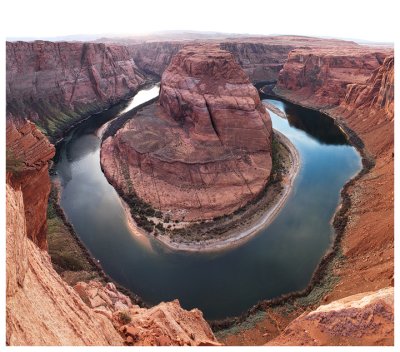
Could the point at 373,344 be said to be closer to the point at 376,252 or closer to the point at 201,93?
the point at 376,252

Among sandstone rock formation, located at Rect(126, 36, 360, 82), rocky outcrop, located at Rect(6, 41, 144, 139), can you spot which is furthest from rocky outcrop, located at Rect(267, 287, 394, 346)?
sandstone rock formation, located at Rect(126, 36, 360, 82)

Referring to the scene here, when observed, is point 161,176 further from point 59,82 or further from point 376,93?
point 376,93

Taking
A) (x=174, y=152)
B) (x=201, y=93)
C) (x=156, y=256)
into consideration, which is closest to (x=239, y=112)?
(x=201, y=93)

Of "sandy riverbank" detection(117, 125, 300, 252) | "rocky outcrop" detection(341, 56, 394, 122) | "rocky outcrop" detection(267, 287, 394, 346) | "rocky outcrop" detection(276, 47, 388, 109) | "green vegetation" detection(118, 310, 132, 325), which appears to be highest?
"rocky outcrop" detection(276, 47, 388, 109)

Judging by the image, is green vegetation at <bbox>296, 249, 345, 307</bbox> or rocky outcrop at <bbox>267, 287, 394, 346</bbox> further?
green vegetation at <bbox>296, 249, 345, 307</bbox>

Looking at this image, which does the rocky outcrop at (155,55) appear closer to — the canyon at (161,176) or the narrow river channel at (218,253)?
the canyon at (161,176)

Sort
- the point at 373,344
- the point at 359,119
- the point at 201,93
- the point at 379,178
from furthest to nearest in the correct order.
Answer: the point at 359,119
the point at 201,93
the point at 379,178
the point at 373,344

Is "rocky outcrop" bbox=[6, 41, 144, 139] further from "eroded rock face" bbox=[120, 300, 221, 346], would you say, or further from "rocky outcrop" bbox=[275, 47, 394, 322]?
"eroded rock face" bbox=[120, 300, 221, 346]
